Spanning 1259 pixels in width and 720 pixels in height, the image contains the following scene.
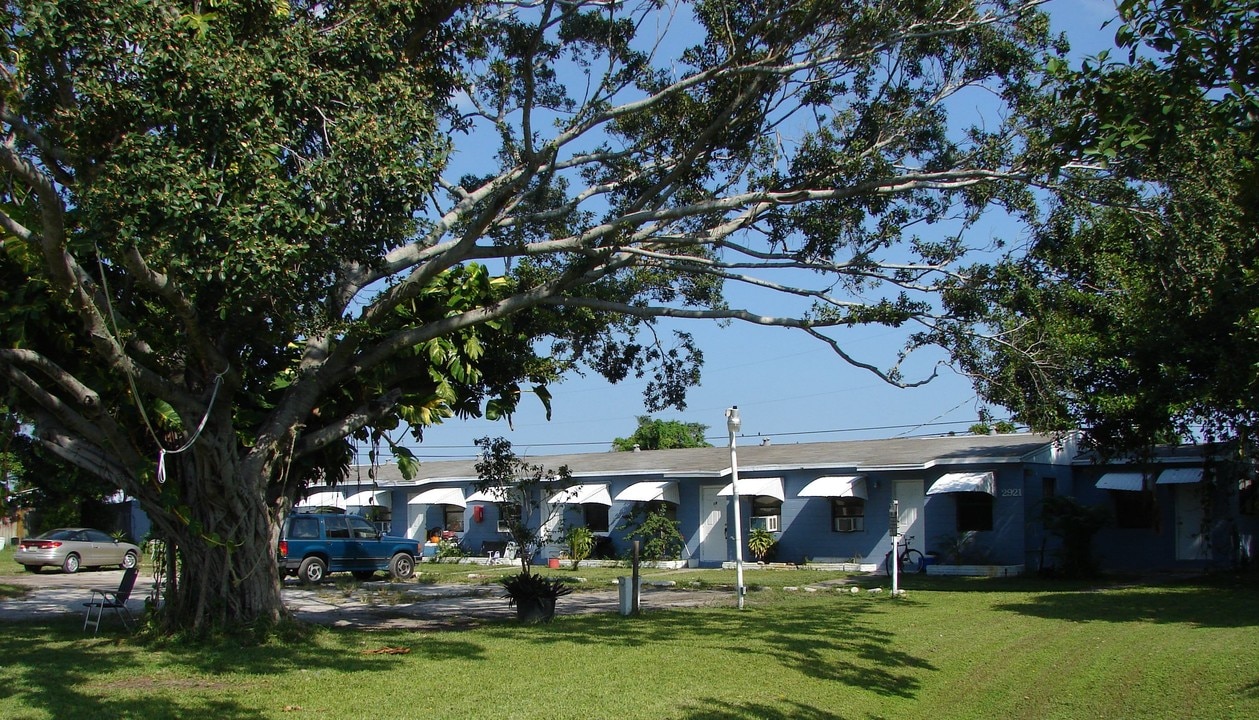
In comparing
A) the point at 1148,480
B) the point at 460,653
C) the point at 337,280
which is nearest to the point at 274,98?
the point at 337,280

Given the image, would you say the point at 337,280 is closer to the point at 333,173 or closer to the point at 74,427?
the point at 333,173

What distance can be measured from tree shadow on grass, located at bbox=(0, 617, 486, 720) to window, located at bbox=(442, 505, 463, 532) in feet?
68.6

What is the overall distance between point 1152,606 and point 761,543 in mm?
12392

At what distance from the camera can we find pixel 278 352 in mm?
14414

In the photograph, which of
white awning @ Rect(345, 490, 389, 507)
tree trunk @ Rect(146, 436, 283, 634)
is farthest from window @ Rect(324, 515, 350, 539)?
tree trunk @ Rect(146, 436, 283, 634)

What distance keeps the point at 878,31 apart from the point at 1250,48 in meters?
7.07

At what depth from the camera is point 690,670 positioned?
34.8 ft

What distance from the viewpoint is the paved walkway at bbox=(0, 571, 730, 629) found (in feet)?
53.6

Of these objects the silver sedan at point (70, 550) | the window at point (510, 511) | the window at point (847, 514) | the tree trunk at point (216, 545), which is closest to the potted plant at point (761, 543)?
the window at point (847, 514)

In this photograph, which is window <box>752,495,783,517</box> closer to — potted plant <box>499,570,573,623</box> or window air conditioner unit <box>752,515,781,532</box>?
window air conditioner unit <box>752,515,781,532</box>

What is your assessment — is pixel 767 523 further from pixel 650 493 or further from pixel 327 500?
pixel 327 500

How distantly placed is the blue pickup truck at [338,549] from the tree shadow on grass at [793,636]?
11.0 meters

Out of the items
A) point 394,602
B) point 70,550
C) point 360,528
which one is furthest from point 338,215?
point 70,550

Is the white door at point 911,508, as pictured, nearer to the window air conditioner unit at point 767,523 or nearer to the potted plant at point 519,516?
the window air conditioner unit at point 767,523
